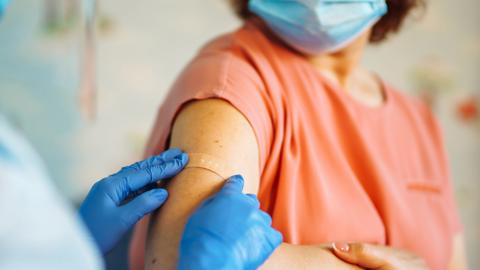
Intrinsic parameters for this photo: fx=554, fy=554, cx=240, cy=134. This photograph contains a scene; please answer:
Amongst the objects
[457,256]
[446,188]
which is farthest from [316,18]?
[457,256]

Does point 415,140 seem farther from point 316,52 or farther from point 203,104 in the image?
point 203,104

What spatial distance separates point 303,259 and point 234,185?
17 centimetres

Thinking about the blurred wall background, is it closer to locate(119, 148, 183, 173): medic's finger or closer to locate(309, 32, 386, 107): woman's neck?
locate(309, 32, 386, 107): woman's neck

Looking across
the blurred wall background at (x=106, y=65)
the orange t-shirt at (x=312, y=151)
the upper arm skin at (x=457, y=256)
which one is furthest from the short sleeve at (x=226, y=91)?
the blurred wall background at (x=106, y=65)

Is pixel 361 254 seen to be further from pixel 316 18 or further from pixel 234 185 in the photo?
pixel 316 18

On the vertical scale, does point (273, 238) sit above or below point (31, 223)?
below

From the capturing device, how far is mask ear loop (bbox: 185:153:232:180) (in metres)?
0.86

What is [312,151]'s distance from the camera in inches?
40.6

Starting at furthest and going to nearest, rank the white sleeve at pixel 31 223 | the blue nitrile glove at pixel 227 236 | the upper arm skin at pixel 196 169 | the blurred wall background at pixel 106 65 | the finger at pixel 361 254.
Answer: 1. the blurred wall background at pixel 106 65
2. the finger at pixel 361 254
3. the upper arm skin at pixel 196 169
4. the blue nitrile glove at pixel 227 236
5. the white sleeve at pixel 31 223

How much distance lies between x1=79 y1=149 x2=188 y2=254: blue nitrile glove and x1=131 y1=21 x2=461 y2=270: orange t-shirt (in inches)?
5.4

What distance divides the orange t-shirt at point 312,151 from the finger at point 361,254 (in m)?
0.07

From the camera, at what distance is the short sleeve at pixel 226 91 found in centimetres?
94

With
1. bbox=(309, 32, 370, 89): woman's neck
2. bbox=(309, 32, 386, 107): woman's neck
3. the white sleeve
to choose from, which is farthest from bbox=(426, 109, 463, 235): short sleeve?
the white sleeve

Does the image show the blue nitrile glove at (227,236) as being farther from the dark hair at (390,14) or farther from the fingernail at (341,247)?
the dark hair at (390,14)
